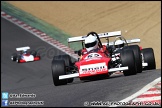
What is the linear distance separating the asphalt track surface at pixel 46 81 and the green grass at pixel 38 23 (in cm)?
104

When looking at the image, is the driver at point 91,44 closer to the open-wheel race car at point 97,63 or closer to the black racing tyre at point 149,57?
the open-wheel race car at point 97,63

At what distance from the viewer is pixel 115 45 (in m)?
13.9

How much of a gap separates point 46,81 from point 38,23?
1131 centimetres

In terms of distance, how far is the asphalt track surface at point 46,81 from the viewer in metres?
7.43

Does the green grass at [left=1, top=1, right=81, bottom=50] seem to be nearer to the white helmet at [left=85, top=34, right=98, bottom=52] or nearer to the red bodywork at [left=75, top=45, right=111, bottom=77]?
the white helmet at [left=85, top=34, right=98, bottom=52]

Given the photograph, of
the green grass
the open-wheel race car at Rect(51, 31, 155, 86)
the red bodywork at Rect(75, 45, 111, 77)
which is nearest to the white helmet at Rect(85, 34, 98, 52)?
the open-wheel race car at Rect(51, 31, 155, 86)

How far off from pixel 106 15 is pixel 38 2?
20.0 ft

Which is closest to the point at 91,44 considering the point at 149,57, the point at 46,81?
the point at 149,57

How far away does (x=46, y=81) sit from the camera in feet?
53.8

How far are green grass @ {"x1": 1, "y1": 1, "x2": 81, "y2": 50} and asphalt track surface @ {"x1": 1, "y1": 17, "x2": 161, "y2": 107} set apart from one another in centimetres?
104

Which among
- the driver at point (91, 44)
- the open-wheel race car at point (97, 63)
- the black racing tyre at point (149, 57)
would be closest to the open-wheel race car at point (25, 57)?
the open-wheel race car at point (97, 63)

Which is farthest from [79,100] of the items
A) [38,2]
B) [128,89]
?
[38,2]

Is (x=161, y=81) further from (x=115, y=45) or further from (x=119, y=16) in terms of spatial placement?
(x=119, y=16)

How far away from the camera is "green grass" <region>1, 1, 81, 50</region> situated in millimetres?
24161
